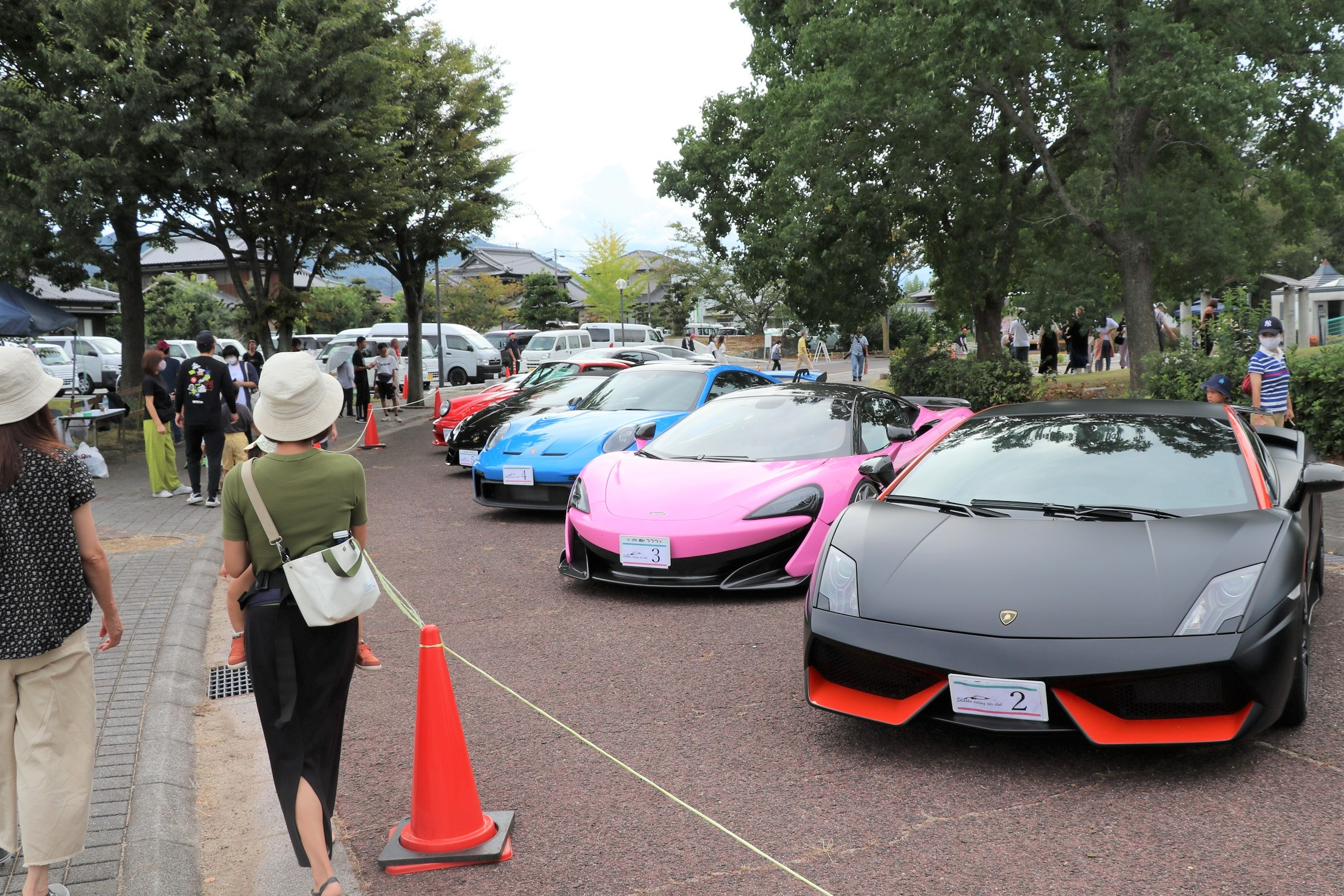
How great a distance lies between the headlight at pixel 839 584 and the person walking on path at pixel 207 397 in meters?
7.99

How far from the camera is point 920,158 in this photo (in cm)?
1841

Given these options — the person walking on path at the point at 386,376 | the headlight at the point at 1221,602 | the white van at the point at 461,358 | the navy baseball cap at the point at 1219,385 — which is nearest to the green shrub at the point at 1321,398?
the navy baseball cap at the point at 1219,385

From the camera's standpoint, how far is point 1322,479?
15.6ft

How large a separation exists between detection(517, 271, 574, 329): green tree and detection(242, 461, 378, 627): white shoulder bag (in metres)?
66.5

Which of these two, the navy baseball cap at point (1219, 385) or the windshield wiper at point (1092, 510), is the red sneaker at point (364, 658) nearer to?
the windshield wiper at point (1092, 510)

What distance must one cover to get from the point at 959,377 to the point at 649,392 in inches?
389

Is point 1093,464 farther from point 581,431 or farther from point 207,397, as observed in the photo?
point 207,397

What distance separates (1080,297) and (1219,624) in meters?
16.2

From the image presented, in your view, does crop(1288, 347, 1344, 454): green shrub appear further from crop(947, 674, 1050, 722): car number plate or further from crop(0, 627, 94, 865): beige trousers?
crop(0, 627, 94, 865): beige trousers

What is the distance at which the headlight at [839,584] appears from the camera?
171 inches

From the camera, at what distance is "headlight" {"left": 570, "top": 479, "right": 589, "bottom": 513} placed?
7312 millimetres

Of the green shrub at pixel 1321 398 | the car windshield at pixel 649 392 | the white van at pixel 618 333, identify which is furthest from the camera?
the white van at pixel 618 333

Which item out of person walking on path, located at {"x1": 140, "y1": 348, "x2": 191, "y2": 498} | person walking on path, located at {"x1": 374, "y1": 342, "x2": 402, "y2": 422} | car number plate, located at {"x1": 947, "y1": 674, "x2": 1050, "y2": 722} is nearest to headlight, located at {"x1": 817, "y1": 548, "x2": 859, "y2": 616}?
car number plate, located at {"x1": 947, "y1": 674, "x2": 1050, "y2": 722}

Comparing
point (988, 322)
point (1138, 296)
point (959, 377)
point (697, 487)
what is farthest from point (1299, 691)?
point (988, 322)
